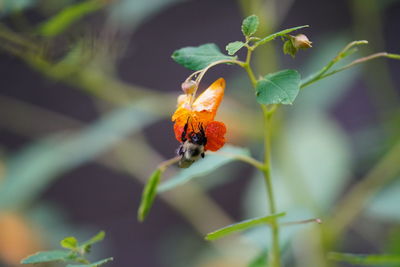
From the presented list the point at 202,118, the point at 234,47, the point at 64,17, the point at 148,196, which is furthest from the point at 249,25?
the point at 64,17

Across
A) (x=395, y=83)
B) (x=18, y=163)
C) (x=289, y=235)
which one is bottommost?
(x=289, y=235)

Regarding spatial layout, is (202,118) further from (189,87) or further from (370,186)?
(370,186)

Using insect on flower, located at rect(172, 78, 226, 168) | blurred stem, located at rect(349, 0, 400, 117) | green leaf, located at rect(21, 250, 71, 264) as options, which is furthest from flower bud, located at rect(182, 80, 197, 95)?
blurred stem, located at rect(349, 0, 400, 117)

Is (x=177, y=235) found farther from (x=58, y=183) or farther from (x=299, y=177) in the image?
(x=299, y=177)

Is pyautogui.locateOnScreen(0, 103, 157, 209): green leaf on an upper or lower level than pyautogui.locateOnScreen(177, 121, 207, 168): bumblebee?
upper

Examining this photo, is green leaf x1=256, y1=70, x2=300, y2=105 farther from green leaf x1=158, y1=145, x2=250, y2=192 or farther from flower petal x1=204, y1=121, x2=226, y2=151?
green leaf x1=158, y1=145, x2=250, y2=192

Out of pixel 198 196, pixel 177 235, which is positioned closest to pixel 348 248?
pixel 177 235

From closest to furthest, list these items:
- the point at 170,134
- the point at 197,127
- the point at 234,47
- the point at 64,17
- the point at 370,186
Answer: the point at 234,47 → the point at 197,127 → the point at 64,17 → the point at 370,186 → the point at 170,134
